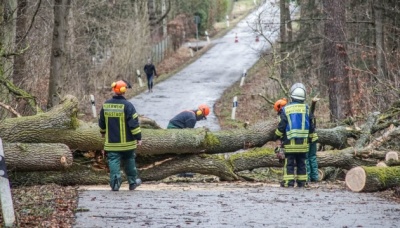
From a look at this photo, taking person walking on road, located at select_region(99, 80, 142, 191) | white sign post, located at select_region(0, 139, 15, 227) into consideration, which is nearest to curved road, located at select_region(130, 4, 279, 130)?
person walking on road, located at select_region(99, 80, 142, 191)

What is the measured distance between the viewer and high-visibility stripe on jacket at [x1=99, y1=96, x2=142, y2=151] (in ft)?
36.8

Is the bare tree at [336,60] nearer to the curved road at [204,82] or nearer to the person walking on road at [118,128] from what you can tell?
the curved road at [204,82]

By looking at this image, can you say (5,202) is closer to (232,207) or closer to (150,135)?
(232,207)

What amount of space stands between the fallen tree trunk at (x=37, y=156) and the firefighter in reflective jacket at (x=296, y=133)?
3.71 metres

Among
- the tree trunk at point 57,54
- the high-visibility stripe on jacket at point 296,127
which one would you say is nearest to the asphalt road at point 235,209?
the high-visibility stripe on jacket at point 296,127

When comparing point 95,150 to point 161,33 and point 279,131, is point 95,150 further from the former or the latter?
point 161,33

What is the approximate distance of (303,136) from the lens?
40.3ft

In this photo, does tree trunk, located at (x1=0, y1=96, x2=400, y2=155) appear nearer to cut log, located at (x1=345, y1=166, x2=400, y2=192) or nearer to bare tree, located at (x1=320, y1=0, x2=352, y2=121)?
cut log, located at (x1=345, y1=166, x2=400, y2=192)

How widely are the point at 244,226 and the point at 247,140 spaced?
225 inches

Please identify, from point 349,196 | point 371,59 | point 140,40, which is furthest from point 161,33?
point 349,196

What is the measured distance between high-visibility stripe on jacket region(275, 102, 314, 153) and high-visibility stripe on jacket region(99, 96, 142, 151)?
268cm

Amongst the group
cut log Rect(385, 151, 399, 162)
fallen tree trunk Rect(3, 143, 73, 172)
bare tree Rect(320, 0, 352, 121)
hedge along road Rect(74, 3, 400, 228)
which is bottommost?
hedge along road Rect(74, 3, 400, 228)

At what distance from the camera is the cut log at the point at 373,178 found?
11.1 metres

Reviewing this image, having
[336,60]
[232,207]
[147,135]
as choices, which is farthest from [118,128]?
[336,60]
